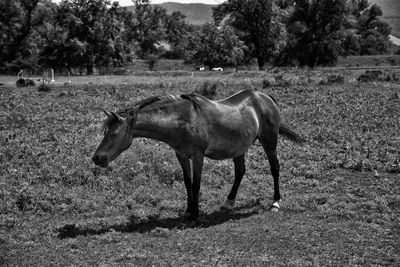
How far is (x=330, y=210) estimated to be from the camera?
10.9m

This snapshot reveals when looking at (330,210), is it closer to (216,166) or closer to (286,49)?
(216,166)

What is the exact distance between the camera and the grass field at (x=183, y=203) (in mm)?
8344

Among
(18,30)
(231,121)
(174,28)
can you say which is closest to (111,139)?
(231,121)

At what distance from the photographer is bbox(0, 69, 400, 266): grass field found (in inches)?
328

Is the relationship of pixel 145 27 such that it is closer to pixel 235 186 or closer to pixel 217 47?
pixel 217 47

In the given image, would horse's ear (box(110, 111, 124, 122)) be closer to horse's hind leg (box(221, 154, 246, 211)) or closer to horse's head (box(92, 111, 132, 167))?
horse's head (box(92, 111, 132, 167))

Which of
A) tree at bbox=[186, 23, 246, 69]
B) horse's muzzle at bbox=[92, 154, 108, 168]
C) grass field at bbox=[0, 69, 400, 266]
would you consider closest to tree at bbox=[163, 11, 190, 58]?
tree at bbox=[186, 23, 246, 69]

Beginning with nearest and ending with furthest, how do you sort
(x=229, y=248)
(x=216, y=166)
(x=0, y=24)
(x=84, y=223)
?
(x=229, y=248) → (x=84, y=223) → (x=216, y=166) → (x=0, y=24)

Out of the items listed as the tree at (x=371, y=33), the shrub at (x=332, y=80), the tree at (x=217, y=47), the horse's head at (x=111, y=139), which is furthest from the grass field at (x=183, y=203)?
the tree at (x=371, y=33)

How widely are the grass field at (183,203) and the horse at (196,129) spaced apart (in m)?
0.91

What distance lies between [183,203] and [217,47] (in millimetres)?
68281

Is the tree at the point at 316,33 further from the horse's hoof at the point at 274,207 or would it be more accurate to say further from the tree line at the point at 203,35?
the horse's hoof at the point at 274,207

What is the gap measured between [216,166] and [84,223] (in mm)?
5187

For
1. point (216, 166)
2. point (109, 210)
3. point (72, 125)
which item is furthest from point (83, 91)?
point (109, 210)
